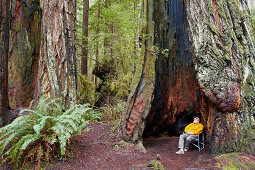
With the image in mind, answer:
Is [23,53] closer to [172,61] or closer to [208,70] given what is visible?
[172,61]

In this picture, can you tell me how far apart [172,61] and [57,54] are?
343cm

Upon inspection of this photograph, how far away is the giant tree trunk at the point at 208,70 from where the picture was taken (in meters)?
4.28

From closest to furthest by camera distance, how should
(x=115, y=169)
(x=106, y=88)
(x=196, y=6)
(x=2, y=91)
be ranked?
(x=115, y=169) < (x=2, y=91) < (x=196, y=6) < (x=106, y=88)

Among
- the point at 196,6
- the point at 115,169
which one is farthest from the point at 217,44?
the point at 115,169

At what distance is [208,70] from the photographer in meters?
4.30

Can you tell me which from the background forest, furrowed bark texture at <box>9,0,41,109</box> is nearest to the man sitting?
the background forest

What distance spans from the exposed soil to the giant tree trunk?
1.51 feet

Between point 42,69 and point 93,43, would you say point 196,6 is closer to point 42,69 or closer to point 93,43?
point 42,69

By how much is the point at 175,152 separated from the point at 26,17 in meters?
6.65

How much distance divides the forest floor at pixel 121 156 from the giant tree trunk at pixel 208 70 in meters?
0.45

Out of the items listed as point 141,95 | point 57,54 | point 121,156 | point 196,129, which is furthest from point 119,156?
point 57,54

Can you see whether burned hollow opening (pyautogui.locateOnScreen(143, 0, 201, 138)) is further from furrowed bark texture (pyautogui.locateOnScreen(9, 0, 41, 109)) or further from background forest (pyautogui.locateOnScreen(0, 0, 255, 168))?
furrowed bark texture (pyautogui.locateOnScreen(9, 0, 41, 109))

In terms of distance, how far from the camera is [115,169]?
12.4ft

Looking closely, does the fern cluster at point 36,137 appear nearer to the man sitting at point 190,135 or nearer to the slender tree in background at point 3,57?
the slender tree in background at point 3,57
